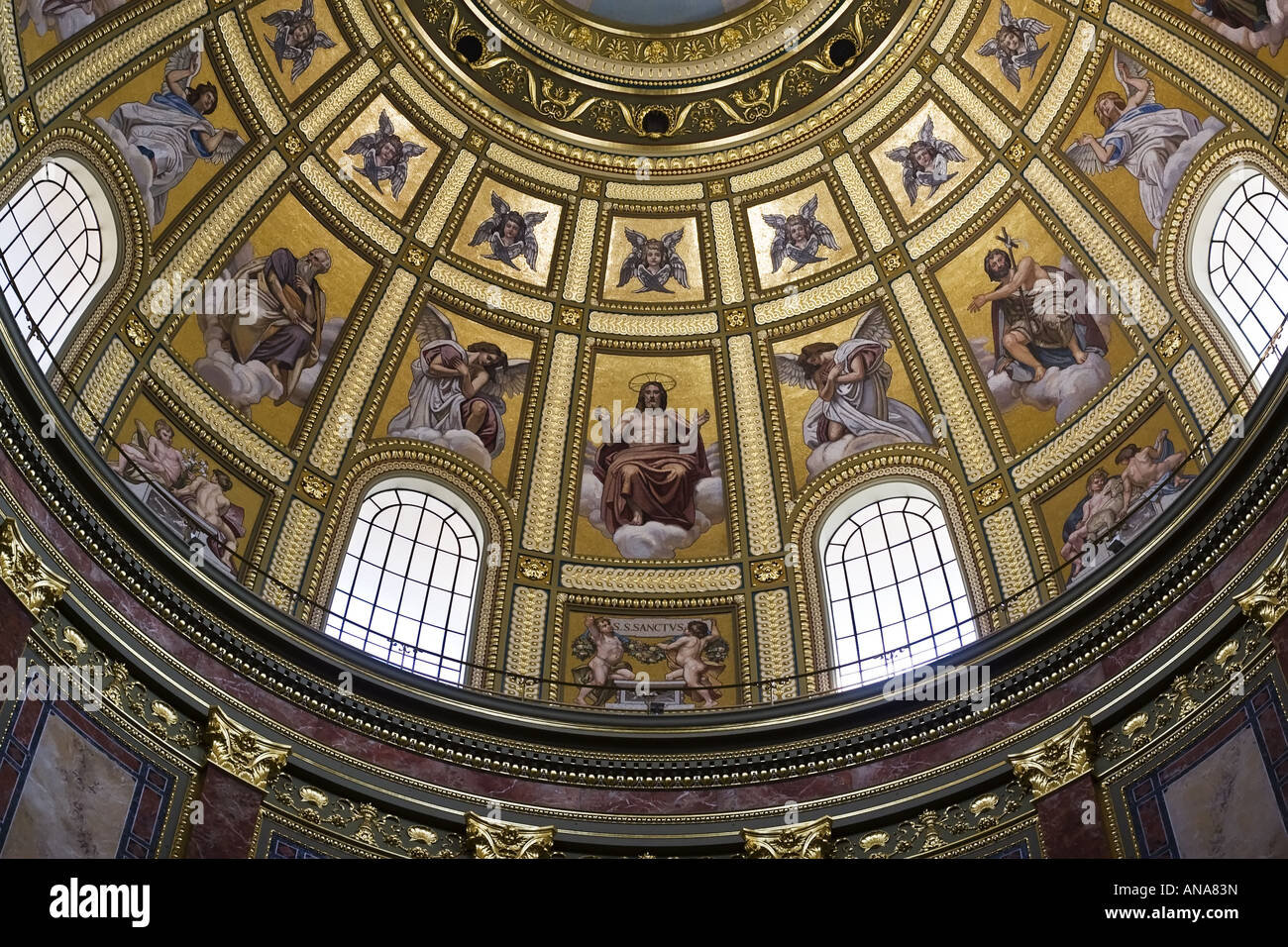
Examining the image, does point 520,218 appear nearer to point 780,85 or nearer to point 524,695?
point 780,85

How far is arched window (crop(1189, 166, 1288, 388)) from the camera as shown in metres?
18.7

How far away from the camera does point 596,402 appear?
23.8 metres

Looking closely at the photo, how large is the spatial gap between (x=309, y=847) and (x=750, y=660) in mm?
6749

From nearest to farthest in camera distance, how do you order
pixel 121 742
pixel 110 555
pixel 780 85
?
pixel 121 742
pixel 110 555
pixel 780 85

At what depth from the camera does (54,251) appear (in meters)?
19.2

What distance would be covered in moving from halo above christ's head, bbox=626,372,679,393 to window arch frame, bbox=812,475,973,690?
10.9 feet

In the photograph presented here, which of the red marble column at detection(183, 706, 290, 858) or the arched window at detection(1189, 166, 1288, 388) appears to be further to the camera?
the arched window at detection(1189, 166, 1288, 388)

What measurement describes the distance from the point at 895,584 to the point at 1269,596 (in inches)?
240
